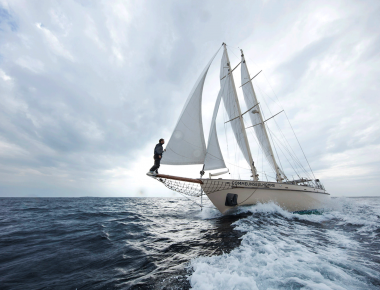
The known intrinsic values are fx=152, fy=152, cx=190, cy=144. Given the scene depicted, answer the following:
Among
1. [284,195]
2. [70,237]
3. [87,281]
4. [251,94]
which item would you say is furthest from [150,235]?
[251,94]

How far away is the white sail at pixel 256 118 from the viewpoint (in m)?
16.1

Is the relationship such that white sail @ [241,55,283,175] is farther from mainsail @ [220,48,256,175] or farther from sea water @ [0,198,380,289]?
sea water @ [0,198,380,289]

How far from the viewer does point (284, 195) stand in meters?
10.3

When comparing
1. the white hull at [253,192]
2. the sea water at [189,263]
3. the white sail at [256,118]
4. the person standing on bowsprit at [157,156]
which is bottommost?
the sea water at [189,263]

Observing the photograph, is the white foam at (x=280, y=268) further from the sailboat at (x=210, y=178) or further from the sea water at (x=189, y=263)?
the sailboat at (x=210, y=178)

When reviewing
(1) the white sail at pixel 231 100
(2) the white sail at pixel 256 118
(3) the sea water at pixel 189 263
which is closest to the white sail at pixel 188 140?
Result: (3) the sea water at pixel 189 263

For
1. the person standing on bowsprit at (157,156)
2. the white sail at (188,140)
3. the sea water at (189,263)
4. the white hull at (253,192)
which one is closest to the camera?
the sea water at (189,263)

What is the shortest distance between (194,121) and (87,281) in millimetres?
8311

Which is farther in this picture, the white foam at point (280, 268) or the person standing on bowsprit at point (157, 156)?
the person standing on bowsprit at point (157, 156)

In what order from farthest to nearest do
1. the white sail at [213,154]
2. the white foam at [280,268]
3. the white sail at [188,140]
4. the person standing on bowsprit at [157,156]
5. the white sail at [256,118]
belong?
the white sail at [256,118] → the white sail at [213,154] → the white sail at [188,140] → the person standing on bowsprit at [157,156] → the white foam at [280,268]

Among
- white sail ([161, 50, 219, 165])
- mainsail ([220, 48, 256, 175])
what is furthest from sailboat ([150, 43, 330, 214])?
mainsail ([220, 48, 256, 175])

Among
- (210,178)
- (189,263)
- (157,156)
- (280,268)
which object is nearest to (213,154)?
(210,178)

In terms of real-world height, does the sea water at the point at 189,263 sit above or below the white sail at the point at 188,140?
below

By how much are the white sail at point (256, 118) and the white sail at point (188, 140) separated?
8.89 metres
